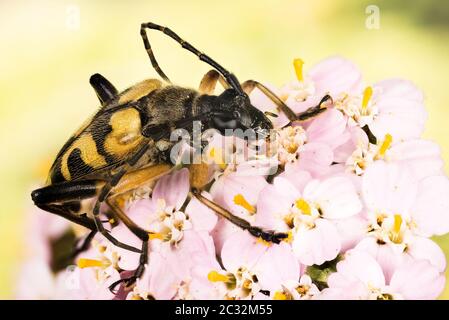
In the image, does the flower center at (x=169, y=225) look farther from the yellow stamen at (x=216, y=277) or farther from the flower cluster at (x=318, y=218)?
the yellow stamen at (x=216, y=277)

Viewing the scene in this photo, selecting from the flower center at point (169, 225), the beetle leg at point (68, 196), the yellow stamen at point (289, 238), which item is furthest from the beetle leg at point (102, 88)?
the yellow stamen at point (289, 238)

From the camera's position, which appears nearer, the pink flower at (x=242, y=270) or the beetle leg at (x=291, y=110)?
the pink flower at (x=242, y=270)

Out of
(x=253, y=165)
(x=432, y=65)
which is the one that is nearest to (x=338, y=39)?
(x=432, y=65)

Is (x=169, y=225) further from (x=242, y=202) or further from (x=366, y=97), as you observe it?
(x=366, y=97)

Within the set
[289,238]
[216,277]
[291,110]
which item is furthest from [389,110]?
[216,277]

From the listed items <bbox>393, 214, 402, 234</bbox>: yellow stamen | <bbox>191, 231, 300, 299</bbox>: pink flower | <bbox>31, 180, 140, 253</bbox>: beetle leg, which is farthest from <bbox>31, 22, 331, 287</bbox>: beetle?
<bbox>393, 214, 402, 234</bbox>: yellow stamen

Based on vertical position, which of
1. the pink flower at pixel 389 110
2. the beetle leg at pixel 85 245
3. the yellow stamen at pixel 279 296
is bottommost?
the beetle leg at pixel 85 245
